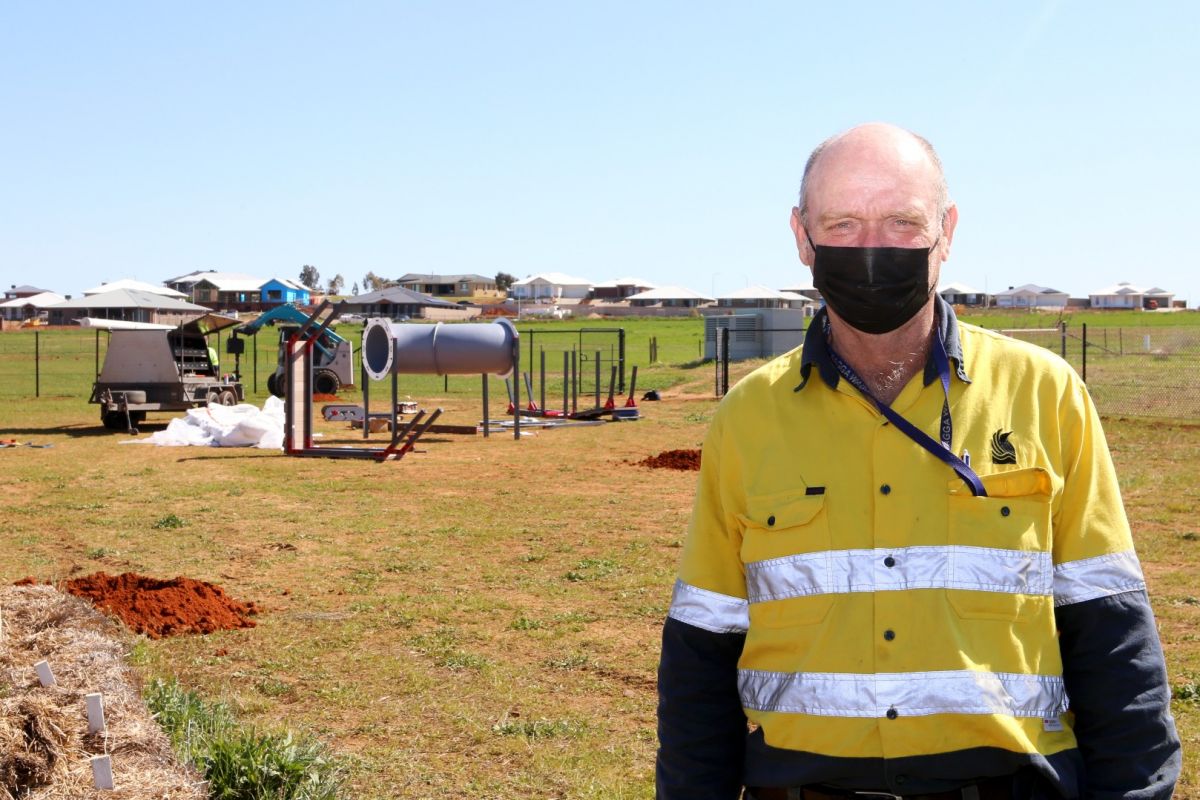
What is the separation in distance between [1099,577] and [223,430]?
20612 mm

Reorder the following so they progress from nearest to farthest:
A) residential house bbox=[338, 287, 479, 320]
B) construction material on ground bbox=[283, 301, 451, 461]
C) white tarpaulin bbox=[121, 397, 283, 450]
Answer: construction material on ground bbox=[283, 301, 451, 461]
white tarpaulin bbox=[121, 397, 283, 450]
residential house bbox=[338, 287, 479, 320]

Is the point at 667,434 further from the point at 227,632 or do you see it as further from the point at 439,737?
the point at 439,737

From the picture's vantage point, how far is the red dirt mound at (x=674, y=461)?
702 inches

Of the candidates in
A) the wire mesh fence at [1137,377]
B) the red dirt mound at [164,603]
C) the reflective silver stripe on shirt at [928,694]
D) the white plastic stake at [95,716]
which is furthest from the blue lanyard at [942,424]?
the wire mesh fence at [1137,377]

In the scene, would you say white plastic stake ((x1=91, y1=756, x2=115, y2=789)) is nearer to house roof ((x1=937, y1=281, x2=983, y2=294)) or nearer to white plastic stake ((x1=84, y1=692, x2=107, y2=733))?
white plastic stake ((x1=84, y1=692, x2=107, y2=733))

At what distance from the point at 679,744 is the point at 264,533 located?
1065 cm

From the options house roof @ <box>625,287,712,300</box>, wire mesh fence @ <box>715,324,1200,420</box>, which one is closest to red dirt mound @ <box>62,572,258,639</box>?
wire mesh fence @ <box>715,324,1200,420</box>

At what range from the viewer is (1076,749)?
231cm

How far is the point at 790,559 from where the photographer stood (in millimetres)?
2367

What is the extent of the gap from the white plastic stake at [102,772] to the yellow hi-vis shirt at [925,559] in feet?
9.76

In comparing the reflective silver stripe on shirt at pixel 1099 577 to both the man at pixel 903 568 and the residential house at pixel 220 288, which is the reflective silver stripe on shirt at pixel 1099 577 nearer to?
the man at pixel 903 568

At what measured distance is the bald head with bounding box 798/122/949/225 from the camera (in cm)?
240

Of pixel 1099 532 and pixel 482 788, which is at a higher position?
pixel 1099 532

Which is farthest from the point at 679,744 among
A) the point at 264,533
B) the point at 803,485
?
the point at 264,533
